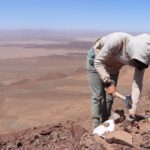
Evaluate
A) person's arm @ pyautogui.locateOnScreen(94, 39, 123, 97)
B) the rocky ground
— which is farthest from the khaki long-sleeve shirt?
the rocky ground

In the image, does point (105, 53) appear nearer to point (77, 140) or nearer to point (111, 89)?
point (111, 89)

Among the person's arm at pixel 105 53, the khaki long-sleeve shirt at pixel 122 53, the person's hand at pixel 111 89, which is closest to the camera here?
the khaki long-sleeve shirt at pixel 122 53

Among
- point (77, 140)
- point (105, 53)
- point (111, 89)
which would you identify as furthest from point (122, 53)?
point (77, 140)

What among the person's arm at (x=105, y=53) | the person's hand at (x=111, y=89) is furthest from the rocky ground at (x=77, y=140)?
the person's arm at (x=105, y=53)

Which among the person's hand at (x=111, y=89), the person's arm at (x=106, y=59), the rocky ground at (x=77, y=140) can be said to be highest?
the person's arm at (x=106, y=59)

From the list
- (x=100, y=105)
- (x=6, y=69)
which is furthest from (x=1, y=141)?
(x=6, y=69)

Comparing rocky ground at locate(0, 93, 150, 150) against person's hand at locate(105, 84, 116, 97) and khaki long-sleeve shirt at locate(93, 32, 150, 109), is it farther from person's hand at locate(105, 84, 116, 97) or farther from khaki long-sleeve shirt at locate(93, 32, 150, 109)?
person's hand at locate(105, 84, 116, 97)

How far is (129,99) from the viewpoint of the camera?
4.92 m

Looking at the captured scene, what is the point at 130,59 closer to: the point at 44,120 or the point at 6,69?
the point at 44,120

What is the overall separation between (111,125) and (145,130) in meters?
0.39

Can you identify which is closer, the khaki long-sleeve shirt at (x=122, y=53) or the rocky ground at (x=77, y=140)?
the rocky ground at (x=77, y=140)

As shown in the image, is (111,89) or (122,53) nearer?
(122,53)

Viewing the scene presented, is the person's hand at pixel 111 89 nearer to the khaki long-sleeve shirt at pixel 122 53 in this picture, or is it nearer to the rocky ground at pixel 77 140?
the khaki long-sleeve shirt at pixel 122 53

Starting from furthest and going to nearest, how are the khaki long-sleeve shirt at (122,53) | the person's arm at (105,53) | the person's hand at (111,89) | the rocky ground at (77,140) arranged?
the person's hand at (111,89)
the person's arm at (105,53)
the khaki long-sleeve shirt at (122,53)
the rocky ground at (77,140)
